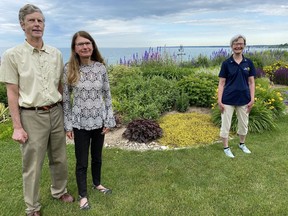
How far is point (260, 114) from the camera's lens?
621 cm

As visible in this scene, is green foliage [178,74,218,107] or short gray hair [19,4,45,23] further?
green foliage [178,74,218,107]

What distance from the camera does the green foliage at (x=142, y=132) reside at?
5648 mm

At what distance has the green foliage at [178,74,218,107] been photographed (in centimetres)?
768

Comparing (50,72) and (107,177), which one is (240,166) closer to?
(107,177)

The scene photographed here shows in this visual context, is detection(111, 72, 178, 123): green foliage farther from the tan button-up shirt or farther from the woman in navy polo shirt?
the tan button-up shirt

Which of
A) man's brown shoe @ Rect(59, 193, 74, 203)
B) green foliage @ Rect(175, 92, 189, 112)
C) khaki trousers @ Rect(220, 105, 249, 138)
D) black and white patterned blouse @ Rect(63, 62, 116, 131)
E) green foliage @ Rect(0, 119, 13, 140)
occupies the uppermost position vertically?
black and white patterned blouse @ Rect(63, 62, 116, 131)

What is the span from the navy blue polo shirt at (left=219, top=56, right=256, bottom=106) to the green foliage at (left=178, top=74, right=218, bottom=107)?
9.36ft

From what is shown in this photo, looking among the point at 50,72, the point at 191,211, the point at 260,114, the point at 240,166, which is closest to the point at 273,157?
the point at 240,166

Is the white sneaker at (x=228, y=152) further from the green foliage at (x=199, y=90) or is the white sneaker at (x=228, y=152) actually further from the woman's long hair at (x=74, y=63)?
the woman's long hair at (x=74, y=63)

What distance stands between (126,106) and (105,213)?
12.5 feet

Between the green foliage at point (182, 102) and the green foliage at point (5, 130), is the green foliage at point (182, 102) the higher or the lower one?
the higher one

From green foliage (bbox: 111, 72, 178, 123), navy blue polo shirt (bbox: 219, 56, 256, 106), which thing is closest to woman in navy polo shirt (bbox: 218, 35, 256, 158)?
navy blue polo shirt (bbox: 219, 56, 256, 106)

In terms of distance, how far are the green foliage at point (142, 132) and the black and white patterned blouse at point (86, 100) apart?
2399mm

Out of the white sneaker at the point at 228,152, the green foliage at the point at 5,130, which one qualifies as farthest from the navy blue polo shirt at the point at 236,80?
the green foliage at the point at 5,130
